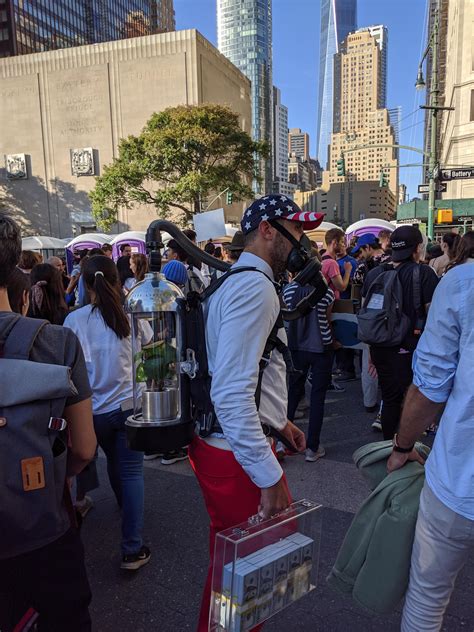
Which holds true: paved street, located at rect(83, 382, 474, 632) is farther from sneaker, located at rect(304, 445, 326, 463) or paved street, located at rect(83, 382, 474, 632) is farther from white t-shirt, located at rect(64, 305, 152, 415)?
white t-shirt, located at rect(64, 305, 152, 415)

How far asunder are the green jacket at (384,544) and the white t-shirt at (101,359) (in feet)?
5.57

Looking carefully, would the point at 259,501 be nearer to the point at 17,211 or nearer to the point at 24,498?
the point at 24,498

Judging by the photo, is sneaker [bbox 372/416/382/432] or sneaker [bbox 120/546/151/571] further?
sneaker [bbox 372/416/382/432]


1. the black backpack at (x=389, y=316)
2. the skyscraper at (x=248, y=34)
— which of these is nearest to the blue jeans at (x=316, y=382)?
the black backpack at (x=389, y=316)

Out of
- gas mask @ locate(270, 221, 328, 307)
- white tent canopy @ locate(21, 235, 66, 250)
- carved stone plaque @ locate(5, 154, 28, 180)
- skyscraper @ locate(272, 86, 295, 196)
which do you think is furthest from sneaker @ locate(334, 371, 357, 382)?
skyscraper @ locate(272, 86, 295, 196)

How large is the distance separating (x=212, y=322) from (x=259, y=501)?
739 millimetres

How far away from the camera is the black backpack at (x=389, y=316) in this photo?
405 centimetres

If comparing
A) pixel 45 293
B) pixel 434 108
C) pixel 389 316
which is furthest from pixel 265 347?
pixel 434 108

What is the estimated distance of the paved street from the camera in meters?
2.44

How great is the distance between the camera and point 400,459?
1.87 m

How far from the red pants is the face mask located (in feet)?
2.62

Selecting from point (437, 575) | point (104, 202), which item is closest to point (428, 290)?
point (437, 575)

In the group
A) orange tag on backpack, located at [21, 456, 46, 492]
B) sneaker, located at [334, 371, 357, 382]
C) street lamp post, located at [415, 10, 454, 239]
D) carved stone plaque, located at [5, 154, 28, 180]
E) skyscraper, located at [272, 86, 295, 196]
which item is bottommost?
sneaker, located at [334, 371, 357, 382]

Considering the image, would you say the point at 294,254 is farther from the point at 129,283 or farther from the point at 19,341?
the point at 129,283
